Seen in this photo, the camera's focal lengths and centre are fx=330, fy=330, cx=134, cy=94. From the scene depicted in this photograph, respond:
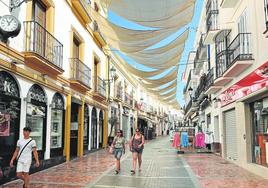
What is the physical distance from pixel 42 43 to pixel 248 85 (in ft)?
23.2

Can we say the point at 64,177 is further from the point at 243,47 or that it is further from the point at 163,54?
the point at 163,54

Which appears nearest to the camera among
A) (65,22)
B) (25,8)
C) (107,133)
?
(25,8)

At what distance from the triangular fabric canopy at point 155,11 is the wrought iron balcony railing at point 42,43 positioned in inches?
95.2

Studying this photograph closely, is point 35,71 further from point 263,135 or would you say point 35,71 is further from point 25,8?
point 263,135

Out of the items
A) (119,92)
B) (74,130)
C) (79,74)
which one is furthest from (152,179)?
(119,92)

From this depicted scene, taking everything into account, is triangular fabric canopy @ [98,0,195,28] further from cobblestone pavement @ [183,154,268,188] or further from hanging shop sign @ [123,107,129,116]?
hanging shop sign @ [123,107,129,116]

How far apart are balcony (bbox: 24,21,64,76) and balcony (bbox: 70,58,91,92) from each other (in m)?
1.95

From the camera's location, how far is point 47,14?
12.3 m

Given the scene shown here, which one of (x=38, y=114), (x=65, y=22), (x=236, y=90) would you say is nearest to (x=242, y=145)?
(x=236, y=90)

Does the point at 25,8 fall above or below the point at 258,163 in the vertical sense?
above

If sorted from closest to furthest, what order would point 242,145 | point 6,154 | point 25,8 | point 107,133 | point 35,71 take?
1. point 6,154
2. point 25,8
3. point 35,71
4. point 242,145
5. point 107,133

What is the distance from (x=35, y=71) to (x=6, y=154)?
3.04 metres

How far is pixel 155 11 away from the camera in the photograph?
11328mm

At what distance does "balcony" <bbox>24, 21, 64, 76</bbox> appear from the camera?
33.0 feet
